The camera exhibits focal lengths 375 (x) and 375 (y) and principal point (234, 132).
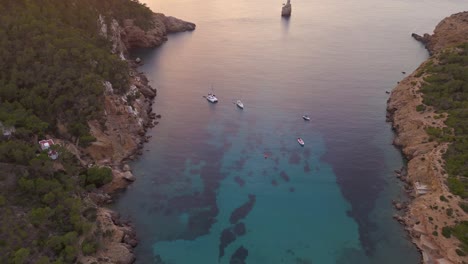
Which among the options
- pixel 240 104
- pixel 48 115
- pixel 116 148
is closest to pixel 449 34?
pixel 240 104

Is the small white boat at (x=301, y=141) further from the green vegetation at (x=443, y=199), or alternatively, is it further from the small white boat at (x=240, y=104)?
the green vegetation at (x=443, y=199)

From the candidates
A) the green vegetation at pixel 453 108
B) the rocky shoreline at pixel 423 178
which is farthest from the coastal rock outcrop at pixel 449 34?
the rocky shoreline at pixel 423 178

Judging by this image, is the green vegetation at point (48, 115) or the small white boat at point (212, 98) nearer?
the green vegetation at point (48, 115)

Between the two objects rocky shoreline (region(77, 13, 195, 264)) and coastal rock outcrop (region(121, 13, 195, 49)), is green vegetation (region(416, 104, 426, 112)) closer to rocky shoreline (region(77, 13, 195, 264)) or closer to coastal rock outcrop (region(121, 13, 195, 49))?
rocky shoreline (region(77, 13, 195, 264))

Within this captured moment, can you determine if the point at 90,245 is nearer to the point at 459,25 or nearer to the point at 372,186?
the point at 372,186

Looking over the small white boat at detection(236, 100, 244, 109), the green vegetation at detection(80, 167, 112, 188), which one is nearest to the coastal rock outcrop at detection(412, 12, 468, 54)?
the small white boat at detection(236, 100, 244, 109)

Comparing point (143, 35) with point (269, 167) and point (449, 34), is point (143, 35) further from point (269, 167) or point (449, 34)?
point (449, 34)
